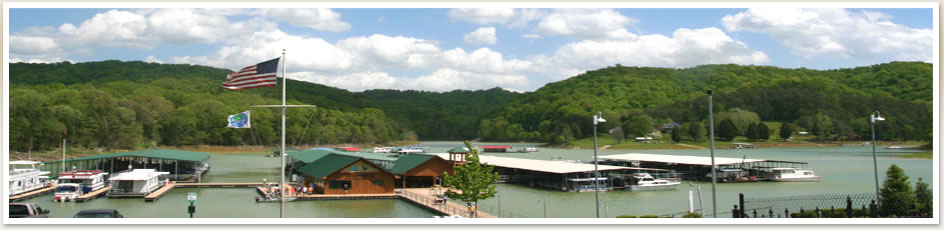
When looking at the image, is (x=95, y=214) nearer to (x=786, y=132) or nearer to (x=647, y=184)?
(x=647, y=184)

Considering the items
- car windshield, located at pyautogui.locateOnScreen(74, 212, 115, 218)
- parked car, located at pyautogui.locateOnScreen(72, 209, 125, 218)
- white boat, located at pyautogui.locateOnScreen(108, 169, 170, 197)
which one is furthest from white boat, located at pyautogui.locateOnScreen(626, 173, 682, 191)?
car windshield, located at pyautogui.locateOnScreen(74, 212, 115, 218)

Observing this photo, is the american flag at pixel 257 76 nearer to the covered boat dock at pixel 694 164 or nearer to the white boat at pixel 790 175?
the covered boat dock at pixel 694 164

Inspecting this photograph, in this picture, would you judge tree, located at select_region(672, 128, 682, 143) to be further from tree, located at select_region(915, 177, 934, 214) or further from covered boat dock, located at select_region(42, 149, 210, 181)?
tree, located at select_region(915, 177, 934, 214)

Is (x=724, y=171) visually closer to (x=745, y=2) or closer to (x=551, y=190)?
(x=551, y=190)

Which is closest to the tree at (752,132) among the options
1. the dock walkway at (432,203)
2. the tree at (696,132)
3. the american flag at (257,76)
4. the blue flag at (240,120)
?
the tree at (696,132)

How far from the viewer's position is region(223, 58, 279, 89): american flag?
1733 centimetres

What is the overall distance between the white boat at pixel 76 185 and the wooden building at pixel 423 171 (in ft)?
50.3

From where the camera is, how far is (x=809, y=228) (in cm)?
1450

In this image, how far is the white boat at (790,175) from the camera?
164ft

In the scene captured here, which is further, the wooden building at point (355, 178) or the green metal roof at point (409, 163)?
the green metal roof at point (409, 163)

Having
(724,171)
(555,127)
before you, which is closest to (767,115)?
(555,127)

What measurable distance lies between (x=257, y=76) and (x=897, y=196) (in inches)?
774

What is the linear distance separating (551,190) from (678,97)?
146140 millimetres

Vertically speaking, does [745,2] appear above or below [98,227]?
above
